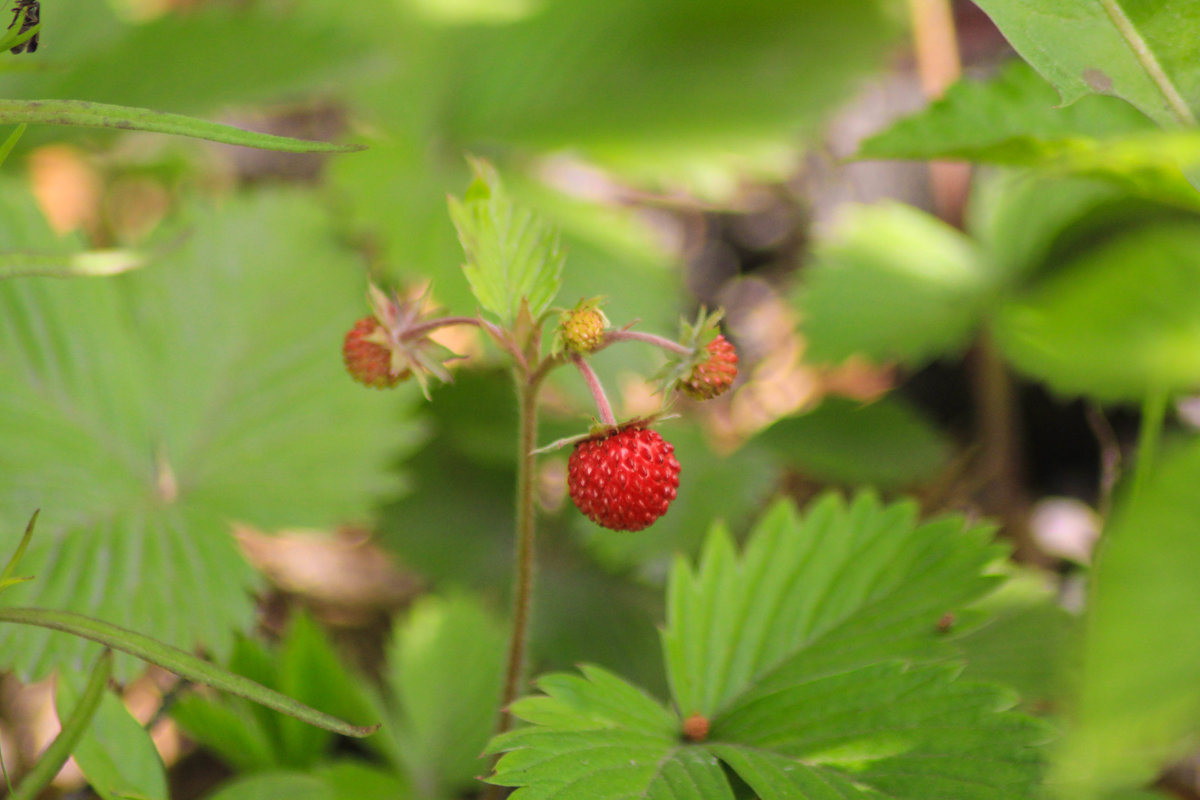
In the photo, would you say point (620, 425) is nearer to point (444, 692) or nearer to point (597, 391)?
point (597, 391)

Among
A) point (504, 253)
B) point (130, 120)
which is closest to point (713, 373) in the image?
point (504, 253)

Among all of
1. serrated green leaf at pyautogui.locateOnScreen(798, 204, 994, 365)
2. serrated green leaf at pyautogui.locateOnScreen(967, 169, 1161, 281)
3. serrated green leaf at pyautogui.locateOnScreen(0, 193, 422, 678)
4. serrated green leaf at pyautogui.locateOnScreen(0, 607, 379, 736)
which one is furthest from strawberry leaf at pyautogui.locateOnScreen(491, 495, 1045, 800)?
serrated green leaf at pyautogui.locateOnScreen(967, 169, 1161, 281)

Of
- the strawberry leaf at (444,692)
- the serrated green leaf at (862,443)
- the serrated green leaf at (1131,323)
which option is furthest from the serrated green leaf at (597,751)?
the serrated green leaf at (862,443)

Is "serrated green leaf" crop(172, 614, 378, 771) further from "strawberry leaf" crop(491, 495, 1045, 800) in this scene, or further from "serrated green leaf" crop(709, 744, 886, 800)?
"serrated green leaf" crop(709, 744, 886, 800)

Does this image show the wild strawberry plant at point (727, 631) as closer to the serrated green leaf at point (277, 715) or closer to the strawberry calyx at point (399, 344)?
the strawberry calyx at point (399, 344)

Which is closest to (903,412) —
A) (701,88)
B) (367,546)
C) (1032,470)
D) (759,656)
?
(1032,470)

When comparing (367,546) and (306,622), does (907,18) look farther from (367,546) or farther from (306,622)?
(306,622)
